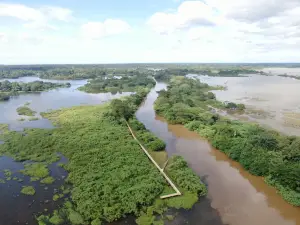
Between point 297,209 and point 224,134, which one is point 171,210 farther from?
point 224,134

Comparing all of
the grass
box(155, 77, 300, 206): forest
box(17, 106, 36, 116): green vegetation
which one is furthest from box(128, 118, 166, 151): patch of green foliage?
box(17, 106, 36, 116): green vegetation

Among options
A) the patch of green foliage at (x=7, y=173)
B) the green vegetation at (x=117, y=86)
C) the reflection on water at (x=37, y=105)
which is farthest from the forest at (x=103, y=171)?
the green vegetation at (x=117, y=86)

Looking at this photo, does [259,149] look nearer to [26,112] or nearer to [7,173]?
[7,173]

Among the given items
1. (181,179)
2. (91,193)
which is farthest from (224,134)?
(91,193)

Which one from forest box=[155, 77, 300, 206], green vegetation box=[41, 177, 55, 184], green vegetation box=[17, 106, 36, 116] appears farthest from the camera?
green vegetation box=[17, 106, 36, 116]

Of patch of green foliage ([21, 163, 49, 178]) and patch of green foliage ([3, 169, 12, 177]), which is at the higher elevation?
patch of green foliage ([21, 163, 49, 178])

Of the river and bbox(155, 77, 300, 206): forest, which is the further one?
bbox(155, 77, 300, 206): forest

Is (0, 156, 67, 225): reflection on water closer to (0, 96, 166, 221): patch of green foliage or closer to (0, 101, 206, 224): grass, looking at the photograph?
(0, 101, 206, 224): grass

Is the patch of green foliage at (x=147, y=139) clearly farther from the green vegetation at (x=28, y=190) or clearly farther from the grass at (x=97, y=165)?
the green vegetation at (x=28, y=190)
